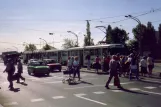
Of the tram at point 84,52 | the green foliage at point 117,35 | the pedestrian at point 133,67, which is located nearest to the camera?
the pedestrian at point 133,67

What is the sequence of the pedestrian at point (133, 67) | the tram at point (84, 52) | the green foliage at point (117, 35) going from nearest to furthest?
the pedestrian at point (133, 67) < the tram at point (84, 52) < the green foliage at point (117, 35)

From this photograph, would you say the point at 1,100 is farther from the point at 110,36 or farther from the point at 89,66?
the point at 110,36

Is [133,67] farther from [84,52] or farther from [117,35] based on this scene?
[117,35]

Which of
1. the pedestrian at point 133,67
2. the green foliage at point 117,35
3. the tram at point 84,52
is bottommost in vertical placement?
the pedestrian at point 133,67

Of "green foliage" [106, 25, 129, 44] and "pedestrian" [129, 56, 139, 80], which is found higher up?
"green foliage" [106, 25, 129, 44]

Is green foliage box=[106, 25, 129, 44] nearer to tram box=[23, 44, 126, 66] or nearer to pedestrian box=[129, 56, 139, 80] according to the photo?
tram box=[23, 44, 126, 66]

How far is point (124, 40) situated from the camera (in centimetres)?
A: 9562

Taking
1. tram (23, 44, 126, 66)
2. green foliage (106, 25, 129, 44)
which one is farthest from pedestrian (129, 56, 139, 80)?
green foliage (106, 25, 129, 44)

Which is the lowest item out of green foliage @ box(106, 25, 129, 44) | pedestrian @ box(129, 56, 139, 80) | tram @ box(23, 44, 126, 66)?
pedestrian @ box(129, 56, 139, 80)

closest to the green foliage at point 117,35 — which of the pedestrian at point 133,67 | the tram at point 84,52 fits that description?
the tram at point 84,52

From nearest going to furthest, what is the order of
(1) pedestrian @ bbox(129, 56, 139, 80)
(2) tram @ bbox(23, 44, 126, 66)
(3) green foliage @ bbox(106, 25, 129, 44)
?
1. (1) pedestrian @ bbox(129, 56, 139, 80)
2. (2) tram @ bbox(23, 44, 126, 66)
3. (3) green foliage @ bbox(106, 25, 129, 44)

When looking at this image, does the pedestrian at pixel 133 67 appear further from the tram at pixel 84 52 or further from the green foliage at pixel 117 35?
the green foliage at pixel 117 35

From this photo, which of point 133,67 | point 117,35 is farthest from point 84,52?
point 117,35

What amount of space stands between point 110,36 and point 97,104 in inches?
3269
